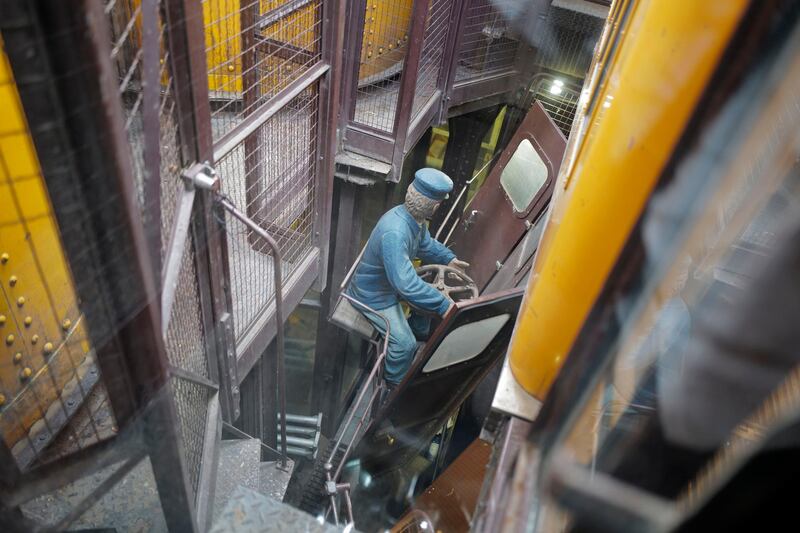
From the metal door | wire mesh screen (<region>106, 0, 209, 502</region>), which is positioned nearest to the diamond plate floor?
wire mesh screen (<region>106, 0, 209, 502</region>)

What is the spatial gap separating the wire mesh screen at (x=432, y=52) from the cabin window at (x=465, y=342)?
2.17 metres

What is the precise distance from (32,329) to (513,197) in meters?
4.19

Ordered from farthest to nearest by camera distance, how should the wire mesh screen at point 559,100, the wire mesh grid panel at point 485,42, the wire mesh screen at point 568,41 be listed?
the wire mesh screen at point 559,100
the wire mesh screen at point 568,41
the wire mesh grid panel at point 485,42

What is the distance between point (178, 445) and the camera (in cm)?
190

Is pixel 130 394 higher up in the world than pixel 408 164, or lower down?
higher up

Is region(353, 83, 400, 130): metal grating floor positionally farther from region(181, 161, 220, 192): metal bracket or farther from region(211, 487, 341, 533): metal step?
region(211, 487, 341, 533): metal step

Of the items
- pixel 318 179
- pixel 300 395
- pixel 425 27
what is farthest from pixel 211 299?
pixel 300 395

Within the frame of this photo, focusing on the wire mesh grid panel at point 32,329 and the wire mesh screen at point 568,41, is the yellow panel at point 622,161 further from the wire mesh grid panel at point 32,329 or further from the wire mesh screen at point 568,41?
the wire mesh screen at point 568,41

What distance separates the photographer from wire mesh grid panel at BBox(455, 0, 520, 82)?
5.68 metres

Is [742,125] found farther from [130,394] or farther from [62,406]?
[62,406]

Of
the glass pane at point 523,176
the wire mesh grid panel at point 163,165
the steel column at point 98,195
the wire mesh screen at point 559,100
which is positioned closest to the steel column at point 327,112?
the wire mesh grid panel at point 163,165

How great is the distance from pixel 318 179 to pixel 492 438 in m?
2.45

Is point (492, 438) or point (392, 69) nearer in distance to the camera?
point (492, 438)

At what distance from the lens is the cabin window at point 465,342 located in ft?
13.7
